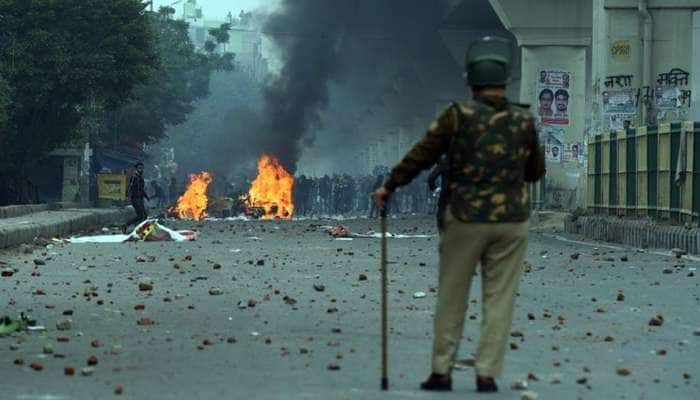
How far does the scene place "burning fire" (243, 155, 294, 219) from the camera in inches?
2347

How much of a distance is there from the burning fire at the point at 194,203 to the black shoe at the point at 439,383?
164ft

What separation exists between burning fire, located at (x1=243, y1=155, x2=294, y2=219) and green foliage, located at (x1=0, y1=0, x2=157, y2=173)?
10.9 m

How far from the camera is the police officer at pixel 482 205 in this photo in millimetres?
7715

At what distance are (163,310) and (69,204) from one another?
4051cm

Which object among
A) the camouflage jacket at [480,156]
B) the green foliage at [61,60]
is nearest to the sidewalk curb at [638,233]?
the camouflage jacket at [480,156]

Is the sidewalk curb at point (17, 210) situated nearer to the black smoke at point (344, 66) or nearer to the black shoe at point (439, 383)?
the black smoke at point (344, 66)

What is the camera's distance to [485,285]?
7836 millimetres

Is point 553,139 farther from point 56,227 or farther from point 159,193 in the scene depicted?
→ point 159,193

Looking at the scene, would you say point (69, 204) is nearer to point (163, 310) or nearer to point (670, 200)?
point (670, 200)

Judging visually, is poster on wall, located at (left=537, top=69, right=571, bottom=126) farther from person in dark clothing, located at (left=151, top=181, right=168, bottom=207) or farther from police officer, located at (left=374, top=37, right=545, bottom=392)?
person in dark clothing, located at (left=151, top=181, right=168, bottom=207)

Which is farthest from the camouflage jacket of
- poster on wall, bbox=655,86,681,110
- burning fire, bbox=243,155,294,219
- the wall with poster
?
burning fire, bbox=243,155,294,219

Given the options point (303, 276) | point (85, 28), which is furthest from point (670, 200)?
point (85, 28)

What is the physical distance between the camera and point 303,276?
17.2 meters

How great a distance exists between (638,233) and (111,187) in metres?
40.2
